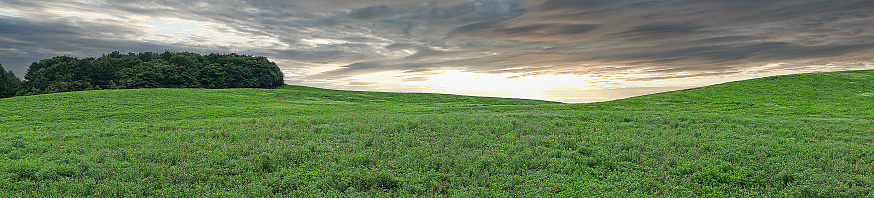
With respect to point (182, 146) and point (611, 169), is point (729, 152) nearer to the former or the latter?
point (611, 169)

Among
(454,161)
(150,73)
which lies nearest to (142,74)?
(150,73)

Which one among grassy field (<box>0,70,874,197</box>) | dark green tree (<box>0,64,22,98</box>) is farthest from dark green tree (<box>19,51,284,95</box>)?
grassy field (<box>0,70,874,197</box>)

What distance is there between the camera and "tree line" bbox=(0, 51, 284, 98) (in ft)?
259

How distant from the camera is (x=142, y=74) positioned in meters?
84.9

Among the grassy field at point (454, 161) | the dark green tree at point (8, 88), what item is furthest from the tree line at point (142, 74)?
the grassy field at point (454, 161)

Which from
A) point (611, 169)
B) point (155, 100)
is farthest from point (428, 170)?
point (155, 100)

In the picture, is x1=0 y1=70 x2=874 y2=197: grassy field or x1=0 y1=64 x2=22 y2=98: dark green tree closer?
x1=0 y1=70 x2=874 y2=197: grassy field

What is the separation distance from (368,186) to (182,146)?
880 centimetres

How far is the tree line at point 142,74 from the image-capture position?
78812 millimetres

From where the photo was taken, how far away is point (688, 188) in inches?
376

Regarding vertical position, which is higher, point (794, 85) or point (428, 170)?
point (794, 85)

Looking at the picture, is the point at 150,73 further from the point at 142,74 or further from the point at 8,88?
the point at 8,88

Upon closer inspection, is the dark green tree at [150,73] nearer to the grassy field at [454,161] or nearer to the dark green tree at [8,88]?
the dark green tree at [8,88]

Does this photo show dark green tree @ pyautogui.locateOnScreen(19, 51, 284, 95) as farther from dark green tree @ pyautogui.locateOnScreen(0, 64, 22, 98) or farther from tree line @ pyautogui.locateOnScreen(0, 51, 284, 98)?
dark green tree @ pyautogui.locateOnScreen(0, 64, 22, 98)
